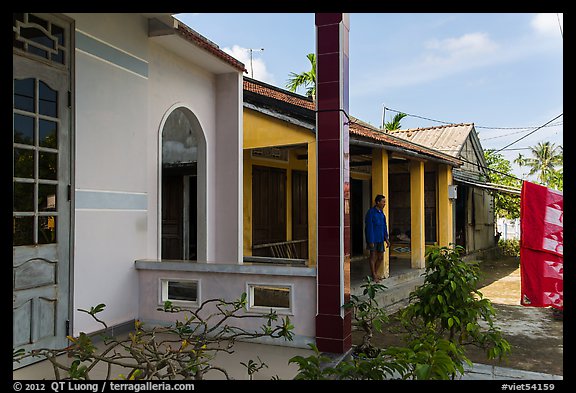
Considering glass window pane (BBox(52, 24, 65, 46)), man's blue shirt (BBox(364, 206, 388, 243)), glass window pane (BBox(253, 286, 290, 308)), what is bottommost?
glass window pane (BBox(253, 286, 290, 308))

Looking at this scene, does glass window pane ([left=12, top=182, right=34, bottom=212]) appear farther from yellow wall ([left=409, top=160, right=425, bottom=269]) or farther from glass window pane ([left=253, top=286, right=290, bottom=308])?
yellow wall ([left=409, top=160, right=425, bottom=269])

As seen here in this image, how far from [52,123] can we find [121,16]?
1.79 m

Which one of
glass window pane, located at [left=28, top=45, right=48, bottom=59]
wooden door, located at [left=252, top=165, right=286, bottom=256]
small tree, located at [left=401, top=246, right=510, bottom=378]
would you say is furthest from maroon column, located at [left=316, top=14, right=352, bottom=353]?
wooden door, located at [left=252, top=165, right=286, bottom=256]

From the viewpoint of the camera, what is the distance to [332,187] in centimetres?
460

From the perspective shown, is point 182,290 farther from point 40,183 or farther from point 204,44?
point 204,44

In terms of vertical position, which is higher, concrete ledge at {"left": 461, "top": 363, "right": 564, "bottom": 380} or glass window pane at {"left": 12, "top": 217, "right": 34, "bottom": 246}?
glass window pane at {"left": 12, "top": 217, "right": 34, "bottom": 246}

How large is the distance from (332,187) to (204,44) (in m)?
3.35

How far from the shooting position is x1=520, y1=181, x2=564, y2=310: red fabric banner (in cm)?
570

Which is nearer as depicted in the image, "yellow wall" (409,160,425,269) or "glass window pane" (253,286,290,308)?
"glass window pane" (253,286,290,308)

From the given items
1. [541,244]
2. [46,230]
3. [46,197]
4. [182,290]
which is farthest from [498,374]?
[46,197]

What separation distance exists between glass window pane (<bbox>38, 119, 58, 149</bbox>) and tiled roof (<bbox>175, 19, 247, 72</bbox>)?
2229 mm

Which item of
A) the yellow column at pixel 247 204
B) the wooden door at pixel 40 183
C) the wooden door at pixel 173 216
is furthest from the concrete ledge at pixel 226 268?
the yellow column at pixel 247 204

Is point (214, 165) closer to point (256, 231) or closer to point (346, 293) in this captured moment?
point (256, 231)

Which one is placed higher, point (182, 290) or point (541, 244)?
point (541, 244)
